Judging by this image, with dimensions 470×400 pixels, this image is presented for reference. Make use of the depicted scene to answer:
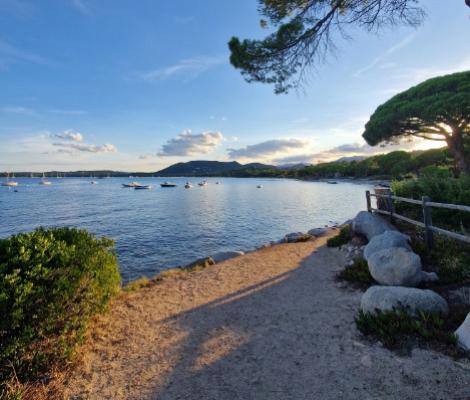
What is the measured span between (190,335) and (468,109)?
24.4 metres

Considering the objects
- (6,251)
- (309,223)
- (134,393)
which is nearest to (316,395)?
(134,393)

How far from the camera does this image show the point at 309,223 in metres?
25.8

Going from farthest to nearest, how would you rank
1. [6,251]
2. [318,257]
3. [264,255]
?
[264,255] < [318,257] < [6,251]

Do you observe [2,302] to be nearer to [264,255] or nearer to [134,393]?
[134,393]

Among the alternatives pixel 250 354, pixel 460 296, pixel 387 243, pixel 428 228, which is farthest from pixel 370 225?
pixel 250 354

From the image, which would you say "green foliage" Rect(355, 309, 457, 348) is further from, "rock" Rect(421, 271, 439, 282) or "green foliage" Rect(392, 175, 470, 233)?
"green foliage" Rect(392, 175, 470, 233)

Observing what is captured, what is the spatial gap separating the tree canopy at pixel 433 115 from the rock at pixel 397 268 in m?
18.5

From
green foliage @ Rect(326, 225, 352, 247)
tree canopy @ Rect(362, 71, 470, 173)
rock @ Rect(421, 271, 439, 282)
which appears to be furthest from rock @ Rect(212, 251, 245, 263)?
tree canopy @ Rect(362, 71, 470, 173)

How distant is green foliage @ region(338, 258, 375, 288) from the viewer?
23.5 feet

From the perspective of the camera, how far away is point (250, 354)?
476 centimetres

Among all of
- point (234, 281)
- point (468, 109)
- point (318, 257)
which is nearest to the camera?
point (234, 281)

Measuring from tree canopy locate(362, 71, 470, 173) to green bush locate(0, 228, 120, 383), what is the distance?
23.8 m

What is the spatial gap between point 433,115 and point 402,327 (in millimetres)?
20952

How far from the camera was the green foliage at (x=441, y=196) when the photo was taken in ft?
32.0
